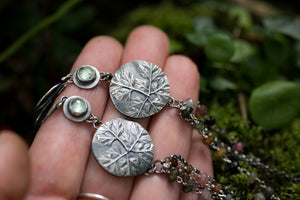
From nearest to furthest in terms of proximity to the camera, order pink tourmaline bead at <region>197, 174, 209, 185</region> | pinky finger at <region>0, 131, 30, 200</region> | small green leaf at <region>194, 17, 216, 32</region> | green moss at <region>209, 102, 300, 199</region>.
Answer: pinky finger at <region>0, 131, 30, 200</region> < pink tourmaline bead at <region>197, 174, 209, 185</region> < green moss at <region>209, 102, 300, 199</region> < small green leaf at <region>194, 17, 216, 32</region>

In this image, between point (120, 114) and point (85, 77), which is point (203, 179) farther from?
point (85, 77)

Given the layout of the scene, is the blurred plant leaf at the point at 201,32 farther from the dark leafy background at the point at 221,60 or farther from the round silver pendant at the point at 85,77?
the round silver pendant at the point at 85,77

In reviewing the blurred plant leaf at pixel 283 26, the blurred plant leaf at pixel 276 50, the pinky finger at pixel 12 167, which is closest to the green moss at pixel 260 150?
the blurred plant leaf at pixel 276 50

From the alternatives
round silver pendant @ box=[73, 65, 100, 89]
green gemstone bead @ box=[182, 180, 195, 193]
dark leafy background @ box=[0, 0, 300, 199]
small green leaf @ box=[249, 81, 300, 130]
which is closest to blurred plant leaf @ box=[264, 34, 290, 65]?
dark leafy background @ box=[0, 0, 300, 199]

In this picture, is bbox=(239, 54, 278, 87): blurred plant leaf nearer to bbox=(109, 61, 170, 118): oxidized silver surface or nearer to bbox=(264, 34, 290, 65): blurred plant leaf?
bbox=(264, 34, 290, 65): blurred plant leaf

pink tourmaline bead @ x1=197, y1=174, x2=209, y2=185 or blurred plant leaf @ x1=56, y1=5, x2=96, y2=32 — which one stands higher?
blurred plant leaf @ x1=56, y1=5, x2=96, y2=32

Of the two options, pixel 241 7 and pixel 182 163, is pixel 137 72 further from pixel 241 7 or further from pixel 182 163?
pixel 241 7

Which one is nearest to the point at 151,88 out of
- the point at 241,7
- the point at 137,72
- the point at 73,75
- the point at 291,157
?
the point at 137,72

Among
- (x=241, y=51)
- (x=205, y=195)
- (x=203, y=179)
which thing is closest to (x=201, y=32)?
(x=241, y=51)
